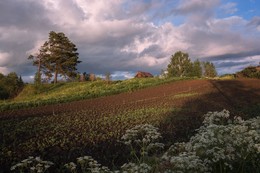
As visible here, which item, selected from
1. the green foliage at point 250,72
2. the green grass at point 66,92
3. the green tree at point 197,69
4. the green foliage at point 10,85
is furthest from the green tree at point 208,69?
the green foliage at point 10,85

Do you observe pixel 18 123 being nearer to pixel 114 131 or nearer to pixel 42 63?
pixel 114 131

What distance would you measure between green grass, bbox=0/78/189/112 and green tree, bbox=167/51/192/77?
1762 centimetres

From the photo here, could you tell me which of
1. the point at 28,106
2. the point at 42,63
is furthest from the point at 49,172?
the point at 42,63

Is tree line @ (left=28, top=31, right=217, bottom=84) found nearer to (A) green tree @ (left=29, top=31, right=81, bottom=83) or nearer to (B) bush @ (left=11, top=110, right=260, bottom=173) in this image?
(A) green tree @ (left=29, top=31, right=81, bottom=83)

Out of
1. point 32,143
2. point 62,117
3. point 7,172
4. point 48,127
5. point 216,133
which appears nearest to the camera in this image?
point 216,133

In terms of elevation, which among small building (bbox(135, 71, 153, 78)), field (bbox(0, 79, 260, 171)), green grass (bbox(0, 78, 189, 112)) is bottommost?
field (bbox(0, 79, 260, 171))

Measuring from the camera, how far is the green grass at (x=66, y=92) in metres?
22.2

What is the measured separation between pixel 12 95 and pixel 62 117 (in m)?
22.6

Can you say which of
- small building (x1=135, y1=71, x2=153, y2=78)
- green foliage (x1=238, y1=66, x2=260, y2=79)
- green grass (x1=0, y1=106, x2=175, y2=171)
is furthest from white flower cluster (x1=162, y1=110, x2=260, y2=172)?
small building (x1=135, y1=71, x2=153, y2=78)

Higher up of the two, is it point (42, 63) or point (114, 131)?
→ point (42, 63)

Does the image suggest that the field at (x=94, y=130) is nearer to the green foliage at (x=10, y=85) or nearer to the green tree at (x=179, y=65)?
the green foliage at (x=10, y=85)

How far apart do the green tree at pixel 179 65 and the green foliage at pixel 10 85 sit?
2384 centimetres

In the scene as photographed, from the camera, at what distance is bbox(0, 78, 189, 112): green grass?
72.8ft

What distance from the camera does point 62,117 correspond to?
14.8m
